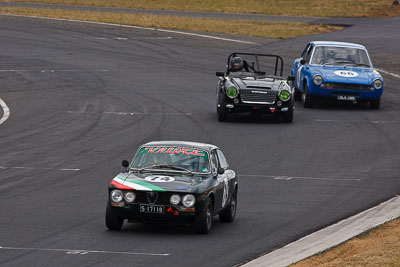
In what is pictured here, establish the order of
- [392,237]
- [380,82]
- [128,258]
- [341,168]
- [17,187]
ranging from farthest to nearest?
[380,82]
[341,168]
[17,187]
[392,237]
[128,258]

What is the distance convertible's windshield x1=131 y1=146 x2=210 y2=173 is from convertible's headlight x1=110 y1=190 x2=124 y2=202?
995 millimetres

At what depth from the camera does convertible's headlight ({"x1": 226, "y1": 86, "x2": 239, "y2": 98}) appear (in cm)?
2484

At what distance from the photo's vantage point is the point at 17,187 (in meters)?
16.4

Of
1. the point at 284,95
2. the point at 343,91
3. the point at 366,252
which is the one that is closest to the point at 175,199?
the point at 366,252

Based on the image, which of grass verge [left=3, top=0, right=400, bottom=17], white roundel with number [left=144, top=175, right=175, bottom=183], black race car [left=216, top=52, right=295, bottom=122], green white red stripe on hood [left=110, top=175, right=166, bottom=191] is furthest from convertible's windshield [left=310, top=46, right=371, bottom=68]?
grass verge [left=3, top=0, right=400, bottom=17]

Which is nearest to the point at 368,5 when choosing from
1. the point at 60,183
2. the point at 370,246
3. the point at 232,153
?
the point at 232,153

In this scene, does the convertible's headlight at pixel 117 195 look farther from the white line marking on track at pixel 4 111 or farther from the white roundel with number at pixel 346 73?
the white roundel with number at pixel 346 73

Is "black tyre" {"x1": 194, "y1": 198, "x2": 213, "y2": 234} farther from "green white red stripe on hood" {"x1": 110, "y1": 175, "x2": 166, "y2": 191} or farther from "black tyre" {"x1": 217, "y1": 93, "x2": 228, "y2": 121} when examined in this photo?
"black tyre" {"x1": 217, "y1": 93, "x2": 228, "y2": 121}

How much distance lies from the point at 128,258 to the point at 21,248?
4.59 feet

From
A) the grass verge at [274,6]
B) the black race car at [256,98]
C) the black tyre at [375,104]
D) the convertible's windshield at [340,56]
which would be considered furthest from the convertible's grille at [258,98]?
the grass verge at [274,6]

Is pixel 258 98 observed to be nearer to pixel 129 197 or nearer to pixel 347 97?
pixel 347 97

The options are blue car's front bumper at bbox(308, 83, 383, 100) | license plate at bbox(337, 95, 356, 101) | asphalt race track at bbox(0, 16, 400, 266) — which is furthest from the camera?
license plate at bbox(337, 95, 356, 101)

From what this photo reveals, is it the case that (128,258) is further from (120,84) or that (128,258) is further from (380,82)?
(120,84)

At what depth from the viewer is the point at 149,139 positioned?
2236 cm
